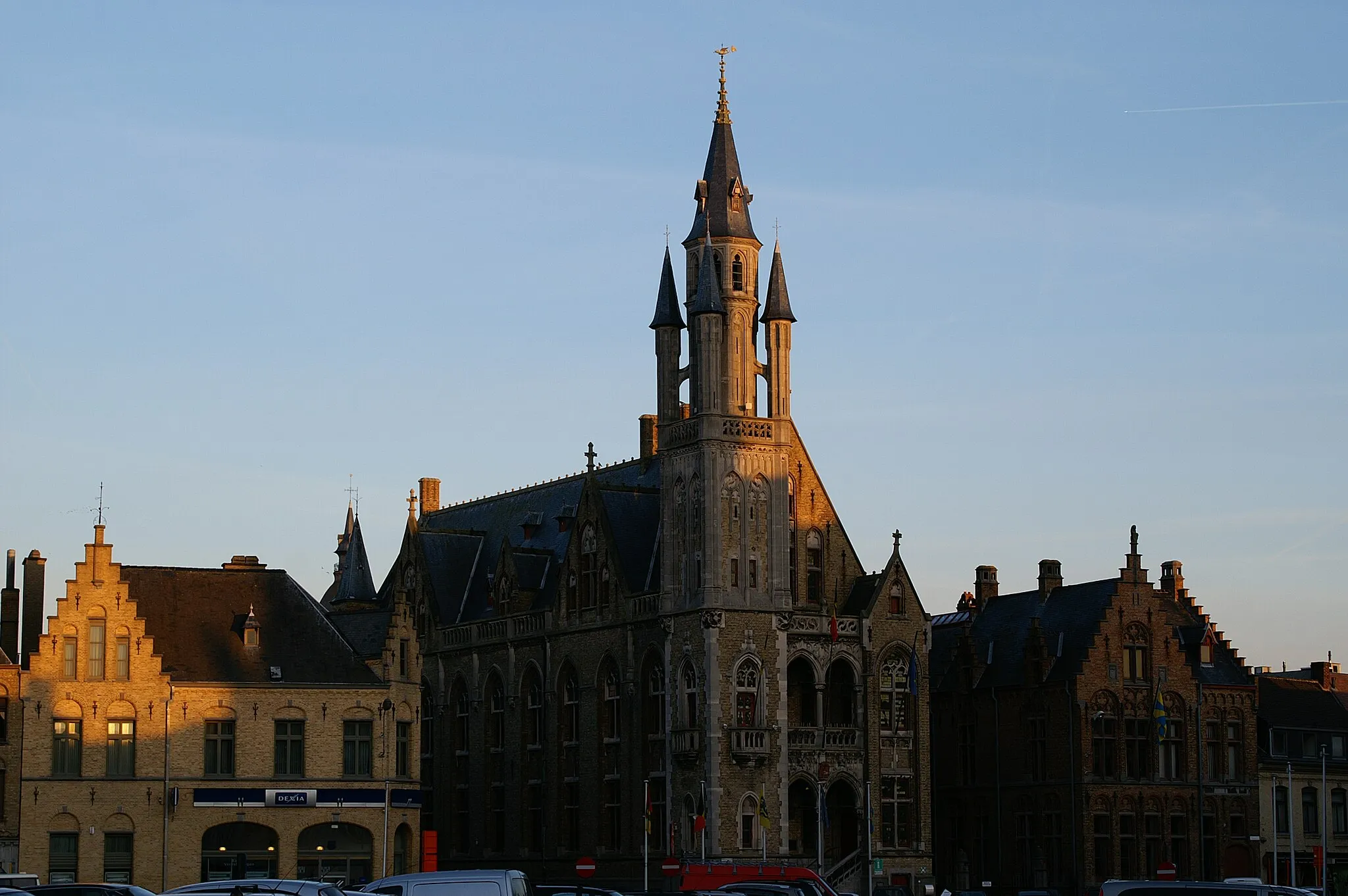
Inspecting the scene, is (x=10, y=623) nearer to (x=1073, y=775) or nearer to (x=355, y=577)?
(x=355, y=577)

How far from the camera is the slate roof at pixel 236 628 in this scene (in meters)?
71.9

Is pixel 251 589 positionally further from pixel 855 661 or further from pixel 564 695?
pixel 855 661

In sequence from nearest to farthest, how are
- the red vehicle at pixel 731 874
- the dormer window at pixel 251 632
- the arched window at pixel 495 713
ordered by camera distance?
the red vehicle at pixel 731 874, the dormer window at pixel 251 632, the arched window at pixel 495 713

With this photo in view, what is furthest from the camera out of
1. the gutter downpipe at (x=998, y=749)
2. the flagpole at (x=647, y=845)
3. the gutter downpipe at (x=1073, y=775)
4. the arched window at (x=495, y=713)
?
the arched window at (x=495, y=713)

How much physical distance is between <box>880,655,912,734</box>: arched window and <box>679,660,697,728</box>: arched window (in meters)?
7.46

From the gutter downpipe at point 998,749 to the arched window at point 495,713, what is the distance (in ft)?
65.9

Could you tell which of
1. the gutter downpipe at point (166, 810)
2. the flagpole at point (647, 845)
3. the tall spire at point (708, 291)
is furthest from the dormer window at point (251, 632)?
the tall spire at point (708, 291)

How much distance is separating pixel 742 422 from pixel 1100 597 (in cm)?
1637

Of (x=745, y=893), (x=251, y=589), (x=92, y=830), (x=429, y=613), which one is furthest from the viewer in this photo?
(x=429, y=613)

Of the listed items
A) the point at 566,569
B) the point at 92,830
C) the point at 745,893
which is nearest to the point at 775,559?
the point at 566,569

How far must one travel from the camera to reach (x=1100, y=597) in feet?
279

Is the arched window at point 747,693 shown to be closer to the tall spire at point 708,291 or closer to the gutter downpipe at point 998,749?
the tall spire at point 708,291

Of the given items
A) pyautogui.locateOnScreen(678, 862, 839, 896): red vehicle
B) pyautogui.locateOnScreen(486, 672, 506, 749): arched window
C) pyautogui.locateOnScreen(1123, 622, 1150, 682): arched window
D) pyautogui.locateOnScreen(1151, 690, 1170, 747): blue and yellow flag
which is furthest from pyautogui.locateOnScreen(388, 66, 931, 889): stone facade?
pyautogui.locateOnScreen(678, 862, 839, 896): red vehicle

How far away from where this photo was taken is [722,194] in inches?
3255
